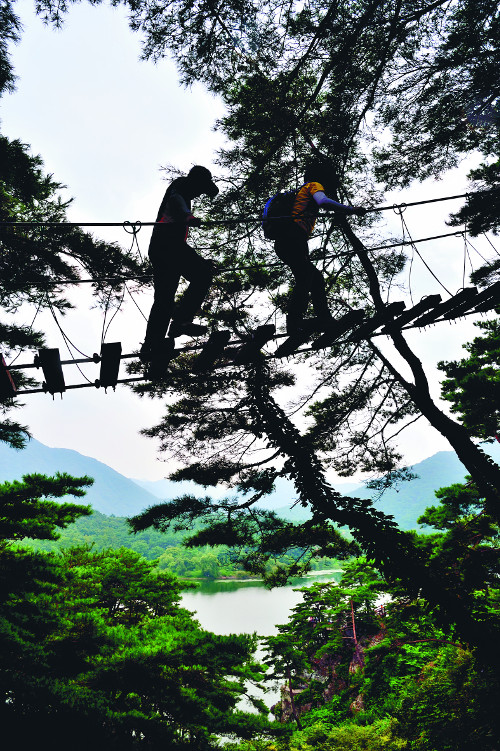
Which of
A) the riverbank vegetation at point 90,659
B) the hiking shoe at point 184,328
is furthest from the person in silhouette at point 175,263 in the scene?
the riverbank vegetation at point 90,659

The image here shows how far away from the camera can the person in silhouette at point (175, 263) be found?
2465mm

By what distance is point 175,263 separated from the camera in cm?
250

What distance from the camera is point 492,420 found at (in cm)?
695

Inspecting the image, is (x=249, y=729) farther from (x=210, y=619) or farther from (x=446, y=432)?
(x=210, y=619)

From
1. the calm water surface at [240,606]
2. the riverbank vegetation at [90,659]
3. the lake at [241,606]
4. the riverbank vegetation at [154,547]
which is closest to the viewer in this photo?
the riverbank vegetation at [90,659]

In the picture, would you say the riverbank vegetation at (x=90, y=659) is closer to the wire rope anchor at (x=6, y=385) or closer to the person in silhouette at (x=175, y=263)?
the wire rope anchor at (x=6, y=385)

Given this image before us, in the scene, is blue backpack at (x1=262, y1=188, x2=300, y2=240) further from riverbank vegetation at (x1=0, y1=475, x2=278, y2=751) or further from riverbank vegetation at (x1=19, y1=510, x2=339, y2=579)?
riverbank vegetation at (x1=19, y1=510, x2=339, y2=579)

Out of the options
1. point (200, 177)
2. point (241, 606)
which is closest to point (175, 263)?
point (200, 177)

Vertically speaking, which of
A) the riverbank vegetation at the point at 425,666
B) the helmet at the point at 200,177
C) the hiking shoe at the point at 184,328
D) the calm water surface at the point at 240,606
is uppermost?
the helmet at the point at 200,177

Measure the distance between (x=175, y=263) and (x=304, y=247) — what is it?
112 centimetres

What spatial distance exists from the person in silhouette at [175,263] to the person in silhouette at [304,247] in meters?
0.70

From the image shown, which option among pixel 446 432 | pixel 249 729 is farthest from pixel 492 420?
pixel 249 729

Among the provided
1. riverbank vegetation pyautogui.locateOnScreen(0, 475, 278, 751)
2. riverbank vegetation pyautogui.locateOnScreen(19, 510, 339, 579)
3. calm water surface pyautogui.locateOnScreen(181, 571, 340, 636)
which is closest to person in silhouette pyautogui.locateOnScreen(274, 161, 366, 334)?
riverbank vegetation pyautogui.locateOnScreen(0, 475, 278, 751)

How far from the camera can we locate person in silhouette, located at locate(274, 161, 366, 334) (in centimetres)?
283
